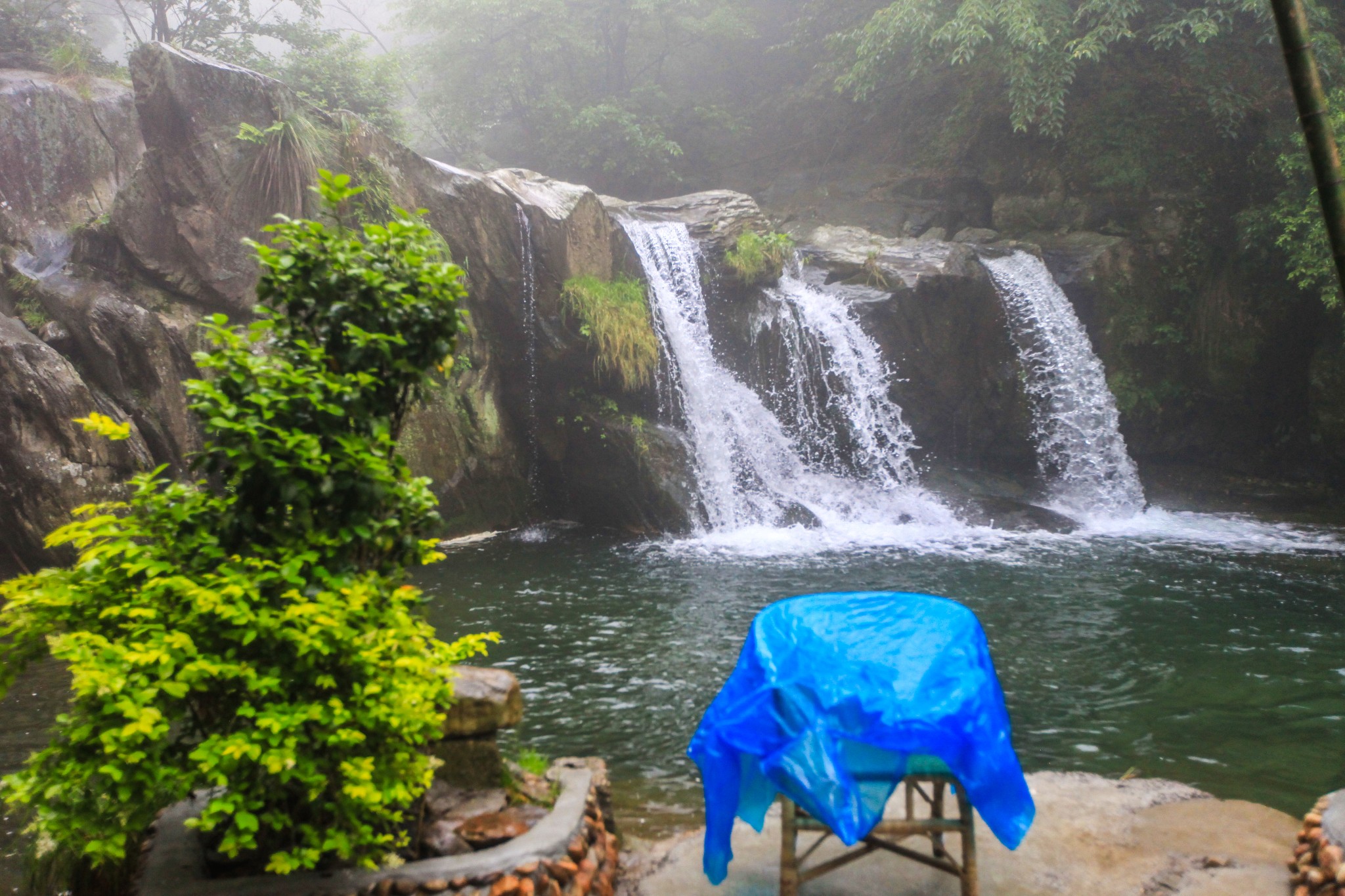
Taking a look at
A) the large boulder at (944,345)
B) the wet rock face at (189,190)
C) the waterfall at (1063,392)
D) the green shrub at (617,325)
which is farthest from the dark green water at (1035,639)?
the wet rock face at (189,190)

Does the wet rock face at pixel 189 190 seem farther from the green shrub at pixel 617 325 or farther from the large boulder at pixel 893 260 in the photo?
the large boulder at pixel 893 260

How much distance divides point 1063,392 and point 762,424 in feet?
16.4

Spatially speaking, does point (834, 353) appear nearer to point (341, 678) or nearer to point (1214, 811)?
point (1214, 811)

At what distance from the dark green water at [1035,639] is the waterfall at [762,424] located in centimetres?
153

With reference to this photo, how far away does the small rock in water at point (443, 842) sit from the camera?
2.73 meters

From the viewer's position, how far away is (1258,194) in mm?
13828

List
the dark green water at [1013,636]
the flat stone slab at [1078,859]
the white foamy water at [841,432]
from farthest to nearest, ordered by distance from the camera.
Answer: the white foamy water at [841,432]
the dark green water at [1013,636]
the flat stone slab at [1078,859]

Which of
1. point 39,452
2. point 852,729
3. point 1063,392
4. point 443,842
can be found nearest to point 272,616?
point 443,842

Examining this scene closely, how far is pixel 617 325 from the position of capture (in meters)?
11.9

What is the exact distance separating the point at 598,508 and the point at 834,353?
4.39 metres

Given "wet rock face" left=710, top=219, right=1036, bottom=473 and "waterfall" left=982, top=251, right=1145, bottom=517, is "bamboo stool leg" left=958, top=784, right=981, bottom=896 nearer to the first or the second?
"wet rock face" left=710, top=219, right=1036, bottom=473

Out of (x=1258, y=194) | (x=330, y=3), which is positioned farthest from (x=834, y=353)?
(x=330, y=3)

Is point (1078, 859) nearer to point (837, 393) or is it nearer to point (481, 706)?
point (481, 706)

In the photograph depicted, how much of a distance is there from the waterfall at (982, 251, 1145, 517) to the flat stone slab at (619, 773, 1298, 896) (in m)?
10.3
